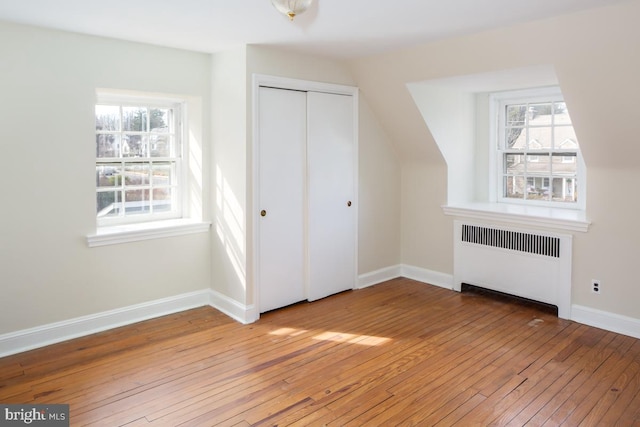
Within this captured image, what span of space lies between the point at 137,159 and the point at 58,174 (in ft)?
2.45

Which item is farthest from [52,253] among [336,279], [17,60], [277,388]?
[336,279]

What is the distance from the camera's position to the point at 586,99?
11.4 feet

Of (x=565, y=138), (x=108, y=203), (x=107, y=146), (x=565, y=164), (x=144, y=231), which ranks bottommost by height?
(x=144, y=231)

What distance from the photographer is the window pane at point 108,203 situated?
13.1 ft

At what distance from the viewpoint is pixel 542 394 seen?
9.45 ft

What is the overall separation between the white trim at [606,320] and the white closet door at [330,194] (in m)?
2.12

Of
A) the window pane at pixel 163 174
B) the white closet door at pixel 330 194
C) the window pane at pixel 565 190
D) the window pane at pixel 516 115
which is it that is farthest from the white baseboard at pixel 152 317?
the window pane at pixel 516 115

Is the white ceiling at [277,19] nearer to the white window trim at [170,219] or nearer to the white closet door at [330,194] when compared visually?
the white window trim at [170,219]

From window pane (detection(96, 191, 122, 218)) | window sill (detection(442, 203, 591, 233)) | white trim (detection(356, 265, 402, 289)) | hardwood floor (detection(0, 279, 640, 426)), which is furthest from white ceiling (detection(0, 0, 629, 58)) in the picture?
white trim (detection(356, 265, 402, 289))

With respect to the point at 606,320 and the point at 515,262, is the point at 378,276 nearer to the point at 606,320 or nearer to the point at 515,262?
the point at 515,262

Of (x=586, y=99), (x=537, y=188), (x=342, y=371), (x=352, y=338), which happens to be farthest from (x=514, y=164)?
(x=342, y=371)

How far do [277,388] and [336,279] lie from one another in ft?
6.45

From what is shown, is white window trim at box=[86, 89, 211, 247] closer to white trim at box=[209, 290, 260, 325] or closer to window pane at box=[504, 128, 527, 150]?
white trim at box=[209, 290, 260, 325]

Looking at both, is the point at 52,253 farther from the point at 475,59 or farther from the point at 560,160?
Answer: the point at 560,160
